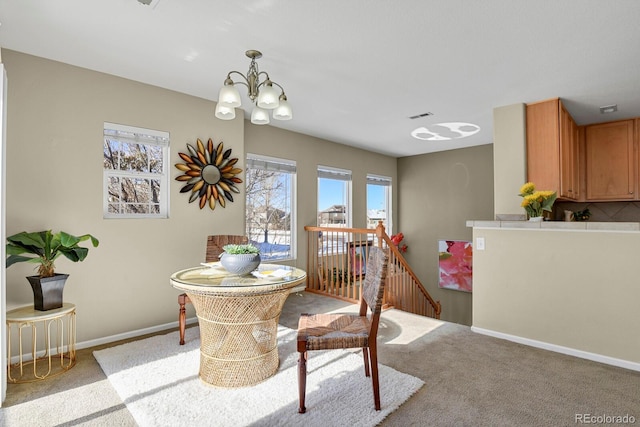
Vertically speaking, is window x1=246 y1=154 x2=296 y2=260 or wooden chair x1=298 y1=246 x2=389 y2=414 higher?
window x1=246 y1=154 x2=296 y2=260

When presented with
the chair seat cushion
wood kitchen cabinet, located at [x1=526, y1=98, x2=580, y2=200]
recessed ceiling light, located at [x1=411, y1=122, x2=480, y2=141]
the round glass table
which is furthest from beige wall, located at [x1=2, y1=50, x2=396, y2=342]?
wood kitchen cabinet, located at [x1=526, y1=98, x2=580, y2=200]

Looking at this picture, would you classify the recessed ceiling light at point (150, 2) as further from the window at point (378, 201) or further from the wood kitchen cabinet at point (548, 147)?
the window at point (378, 201)

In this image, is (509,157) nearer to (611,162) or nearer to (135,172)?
(611,162)

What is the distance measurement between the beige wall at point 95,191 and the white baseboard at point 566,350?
2902 millimetres

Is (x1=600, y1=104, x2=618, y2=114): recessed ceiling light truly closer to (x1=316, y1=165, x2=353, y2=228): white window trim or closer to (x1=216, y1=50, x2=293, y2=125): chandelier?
(x1=316, y1=165, x2=353, y2=228): white window trim

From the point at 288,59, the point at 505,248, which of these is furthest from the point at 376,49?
the point at 505,248

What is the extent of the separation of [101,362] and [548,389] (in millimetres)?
3167

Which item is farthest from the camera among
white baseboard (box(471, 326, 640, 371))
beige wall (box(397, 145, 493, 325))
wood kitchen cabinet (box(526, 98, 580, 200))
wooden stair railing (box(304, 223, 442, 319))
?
beige wall (box(397, 145, 493, 325))

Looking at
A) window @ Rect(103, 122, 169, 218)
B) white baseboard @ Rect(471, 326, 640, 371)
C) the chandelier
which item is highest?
the chandelier

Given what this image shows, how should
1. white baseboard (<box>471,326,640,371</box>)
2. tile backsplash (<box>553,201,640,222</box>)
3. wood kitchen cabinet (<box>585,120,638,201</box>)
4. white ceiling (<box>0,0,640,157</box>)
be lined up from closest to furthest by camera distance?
white ceiling (<box>0,0,640,157</box>) → white baseboard (<box>471,326,640,371</box>) → wood kitchen cabinet (<box>585,120,638,201</box>) → tile backsplash (<box>553,201,640,222</box>)

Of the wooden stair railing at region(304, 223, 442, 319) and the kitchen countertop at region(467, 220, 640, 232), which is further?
the wooden stair railing at region(304, 223, 442, 319)

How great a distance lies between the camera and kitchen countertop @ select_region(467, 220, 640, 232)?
2.66 m

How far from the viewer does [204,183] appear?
12.3ft

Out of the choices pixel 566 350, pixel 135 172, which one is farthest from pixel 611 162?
pixel 135 172
